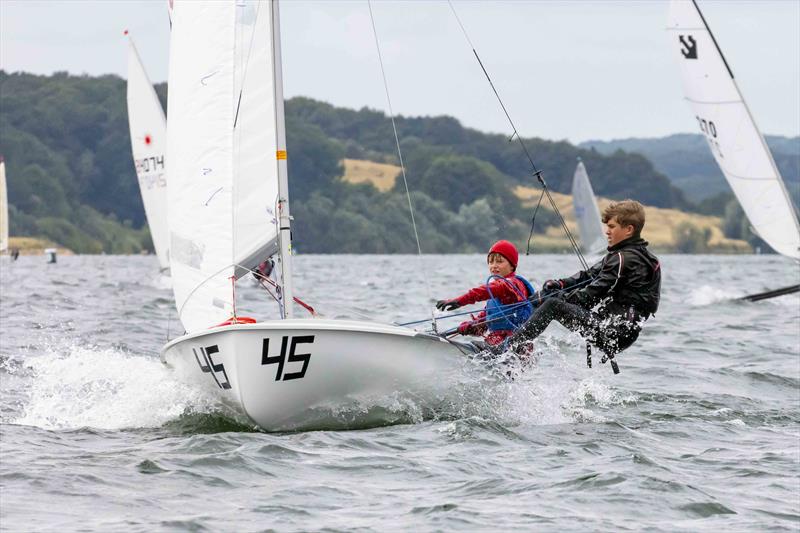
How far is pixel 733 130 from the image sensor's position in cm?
2097

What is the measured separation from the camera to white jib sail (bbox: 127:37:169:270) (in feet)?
80.2

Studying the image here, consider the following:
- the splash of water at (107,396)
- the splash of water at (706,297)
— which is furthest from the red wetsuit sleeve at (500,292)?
the splash of water at (706,297)

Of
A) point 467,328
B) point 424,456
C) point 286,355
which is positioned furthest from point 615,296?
point 286,355

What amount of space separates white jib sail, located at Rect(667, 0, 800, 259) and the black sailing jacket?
12987 mm

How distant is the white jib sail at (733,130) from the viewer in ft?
68.1

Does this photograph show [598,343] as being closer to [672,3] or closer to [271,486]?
[271,486]

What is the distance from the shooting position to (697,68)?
69.5 ft

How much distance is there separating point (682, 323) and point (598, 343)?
10.7m

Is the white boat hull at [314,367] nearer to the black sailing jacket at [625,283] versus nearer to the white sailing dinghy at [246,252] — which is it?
the white sailing dinghy at [246,252]

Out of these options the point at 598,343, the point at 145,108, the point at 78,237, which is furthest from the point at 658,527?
the point at 78,237

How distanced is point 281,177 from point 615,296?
2387 millimetres

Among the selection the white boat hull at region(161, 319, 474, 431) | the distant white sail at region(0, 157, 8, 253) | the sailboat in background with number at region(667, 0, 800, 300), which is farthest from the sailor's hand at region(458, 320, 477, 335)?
the distant white sail at region(0, 157, 8, 253)

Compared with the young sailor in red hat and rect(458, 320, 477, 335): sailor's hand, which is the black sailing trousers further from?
rect(458, 320, 477, 335): sailor's hand

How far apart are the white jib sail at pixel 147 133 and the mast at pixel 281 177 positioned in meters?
15.8
